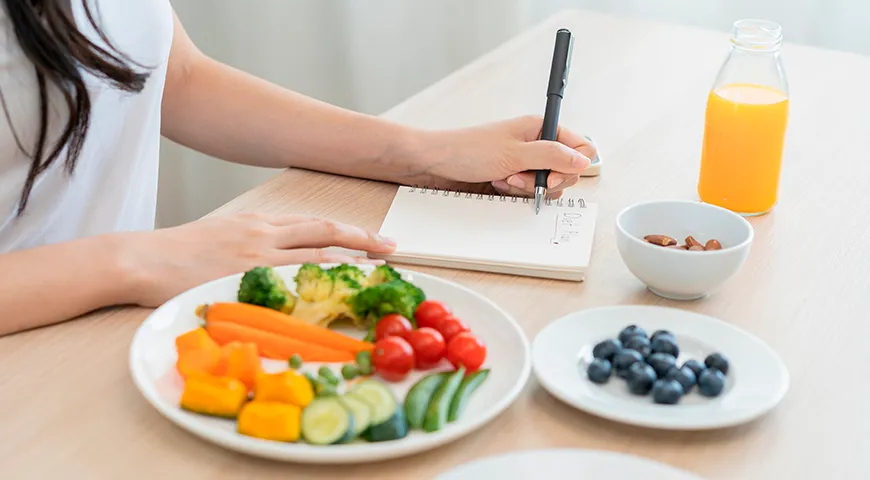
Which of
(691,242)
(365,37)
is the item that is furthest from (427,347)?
(365,37)

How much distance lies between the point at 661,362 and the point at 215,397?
0.36 m

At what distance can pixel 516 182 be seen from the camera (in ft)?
4.03

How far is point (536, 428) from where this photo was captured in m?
0.82

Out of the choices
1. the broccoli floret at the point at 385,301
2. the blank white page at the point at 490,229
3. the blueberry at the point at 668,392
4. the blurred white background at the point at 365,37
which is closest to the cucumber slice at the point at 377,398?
the broccoli floret at the point at 385,301

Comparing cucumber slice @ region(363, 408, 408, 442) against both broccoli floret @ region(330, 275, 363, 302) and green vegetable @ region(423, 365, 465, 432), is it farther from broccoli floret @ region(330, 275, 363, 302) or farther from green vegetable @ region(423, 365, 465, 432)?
broccoli floret @ region(330, 275, 363, 302)

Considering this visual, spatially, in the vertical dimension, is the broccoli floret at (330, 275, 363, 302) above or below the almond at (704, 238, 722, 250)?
above

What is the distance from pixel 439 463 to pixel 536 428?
91 mm

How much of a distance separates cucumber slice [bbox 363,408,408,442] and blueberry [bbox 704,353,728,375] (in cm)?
27

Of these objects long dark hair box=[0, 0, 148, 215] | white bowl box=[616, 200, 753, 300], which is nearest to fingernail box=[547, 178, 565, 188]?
white bowl box=[616, 200, 753, 300]

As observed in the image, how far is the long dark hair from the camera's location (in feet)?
3.38

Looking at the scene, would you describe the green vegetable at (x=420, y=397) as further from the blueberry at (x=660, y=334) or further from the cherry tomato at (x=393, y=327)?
the blueberry at (x=660, y=334)

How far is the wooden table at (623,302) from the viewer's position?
30.6 inches

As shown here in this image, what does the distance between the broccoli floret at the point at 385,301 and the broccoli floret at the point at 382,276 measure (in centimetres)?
3

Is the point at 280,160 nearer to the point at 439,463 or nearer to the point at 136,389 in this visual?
the point at 136,389
